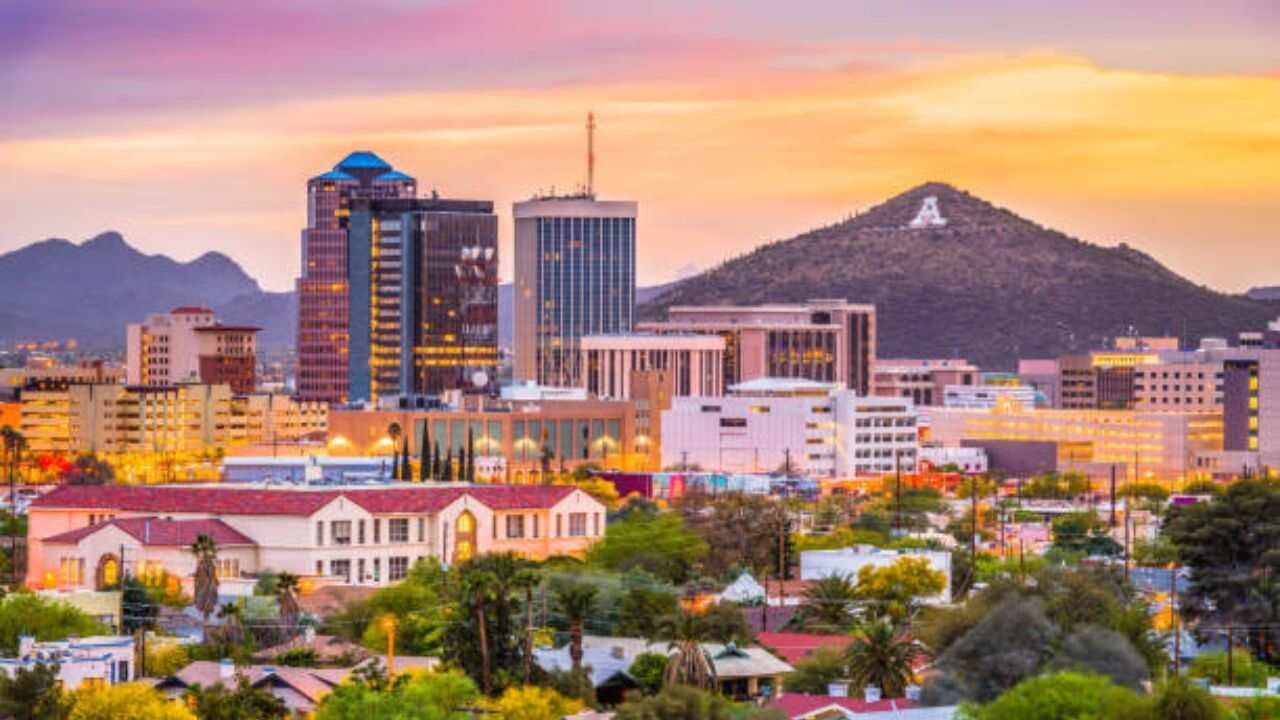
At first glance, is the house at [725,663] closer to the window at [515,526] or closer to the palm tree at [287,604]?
the palm tree at [287,604]

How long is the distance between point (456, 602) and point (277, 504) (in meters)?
31.4

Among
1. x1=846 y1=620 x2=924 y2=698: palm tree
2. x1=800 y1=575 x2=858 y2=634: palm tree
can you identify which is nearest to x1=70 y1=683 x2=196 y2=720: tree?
x1=846 y1=620 x2=924 y2=698: palm tree

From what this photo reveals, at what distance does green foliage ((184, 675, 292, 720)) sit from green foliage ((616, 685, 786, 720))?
28.0ft

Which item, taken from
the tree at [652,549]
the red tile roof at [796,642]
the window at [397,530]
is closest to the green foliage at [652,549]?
the tree at [652,549]

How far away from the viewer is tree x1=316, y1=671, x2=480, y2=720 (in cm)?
5959

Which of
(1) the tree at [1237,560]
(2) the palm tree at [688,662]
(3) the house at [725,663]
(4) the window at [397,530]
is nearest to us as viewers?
(2) the palm tree at [688,662]

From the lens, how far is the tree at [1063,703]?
57.1 m

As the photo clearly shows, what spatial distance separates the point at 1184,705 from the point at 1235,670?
1891 centimetres

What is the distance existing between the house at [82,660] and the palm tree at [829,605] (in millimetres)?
24315

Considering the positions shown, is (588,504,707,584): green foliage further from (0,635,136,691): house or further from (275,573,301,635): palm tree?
(0,635,136,691): house

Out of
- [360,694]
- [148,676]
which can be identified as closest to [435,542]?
[148,676]

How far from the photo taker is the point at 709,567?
4510 inches

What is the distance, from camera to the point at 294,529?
359ft

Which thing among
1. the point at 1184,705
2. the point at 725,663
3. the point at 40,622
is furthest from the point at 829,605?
the point at 1184,705
